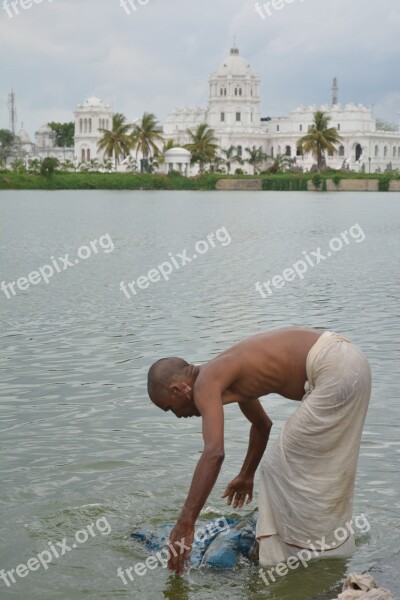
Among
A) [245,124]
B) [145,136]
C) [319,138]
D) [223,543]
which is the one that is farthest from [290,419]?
[245,124]

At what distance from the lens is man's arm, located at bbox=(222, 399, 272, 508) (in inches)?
209

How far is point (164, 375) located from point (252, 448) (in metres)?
0.94

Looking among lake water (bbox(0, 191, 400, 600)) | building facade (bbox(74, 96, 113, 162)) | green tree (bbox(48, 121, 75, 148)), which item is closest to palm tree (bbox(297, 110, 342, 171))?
building facade (bbox(74, 96, 113, 162))

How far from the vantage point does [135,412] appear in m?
8.77

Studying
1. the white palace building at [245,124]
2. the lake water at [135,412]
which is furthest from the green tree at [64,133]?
the lake water at [135,412]

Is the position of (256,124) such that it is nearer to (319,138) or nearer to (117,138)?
(117,138)

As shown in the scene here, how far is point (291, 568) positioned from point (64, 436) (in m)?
3.19

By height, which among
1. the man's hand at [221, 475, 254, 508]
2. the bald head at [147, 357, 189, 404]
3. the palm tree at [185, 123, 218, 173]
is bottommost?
the man's hand at [221, 475, 254, 508]

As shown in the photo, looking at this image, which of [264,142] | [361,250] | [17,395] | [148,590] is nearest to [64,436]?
[17,395]

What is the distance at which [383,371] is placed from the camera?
1025cm

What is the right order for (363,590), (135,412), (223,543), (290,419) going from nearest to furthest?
1. (363,590)
2. (290,419)
3. (223,543)
4. (135,412)

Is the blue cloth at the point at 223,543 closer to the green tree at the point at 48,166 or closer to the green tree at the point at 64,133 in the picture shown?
the green tree at the point at 48,166

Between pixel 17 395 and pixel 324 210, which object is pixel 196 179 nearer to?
pixel 324 210

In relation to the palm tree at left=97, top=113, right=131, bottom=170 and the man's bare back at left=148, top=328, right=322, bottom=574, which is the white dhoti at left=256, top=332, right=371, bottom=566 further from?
the palm tree at left=97, top=113, right=131, bottom=170
